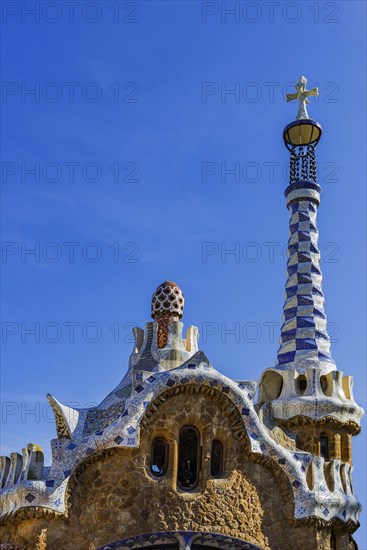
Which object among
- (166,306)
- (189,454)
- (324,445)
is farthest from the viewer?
(166,306)

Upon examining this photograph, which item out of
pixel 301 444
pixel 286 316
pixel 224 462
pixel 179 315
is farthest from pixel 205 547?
pixel 286 316

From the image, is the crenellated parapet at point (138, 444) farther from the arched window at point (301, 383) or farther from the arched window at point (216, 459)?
the arched window at point (301, 383)

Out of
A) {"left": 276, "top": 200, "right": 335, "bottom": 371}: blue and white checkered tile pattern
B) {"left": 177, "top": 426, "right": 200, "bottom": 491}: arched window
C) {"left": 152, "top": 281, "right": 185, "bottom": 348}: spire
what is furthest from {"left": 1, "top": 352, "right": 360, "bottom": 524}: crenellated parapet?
{"left": 276, "top": 200, "right": 335, "bottom": 371}: blue and white checkered tile pattern

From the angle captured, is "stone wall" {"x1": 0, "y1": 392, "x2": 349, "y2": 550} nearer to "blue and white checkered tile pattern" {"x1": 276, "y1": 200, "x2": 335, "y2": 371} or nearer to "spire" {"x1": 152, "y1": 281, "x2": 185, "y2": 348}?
"spire" {"x1": 152, "y1": 281, "x2": 185, "y2": 348}

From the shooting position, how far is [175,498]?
13.9 metres

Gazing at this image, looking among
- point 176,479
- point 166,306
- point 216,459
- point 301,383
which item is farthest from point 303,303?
point 176,479

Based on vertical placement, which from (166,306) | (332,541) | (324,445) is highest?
(166,306)

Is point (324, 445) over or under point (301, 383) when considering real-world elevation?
under

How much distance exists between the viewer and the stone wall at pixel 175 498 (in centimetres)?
1372

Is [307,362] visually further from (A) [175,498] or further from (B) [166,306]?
(A) [175,498]

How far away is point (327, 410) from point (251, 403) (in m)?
2.38

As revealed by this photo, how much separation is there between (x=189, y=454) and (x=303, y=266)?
5.39m

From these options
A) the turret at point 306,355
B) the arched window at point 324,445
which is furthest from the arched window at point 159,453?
the arched window at point 324,445

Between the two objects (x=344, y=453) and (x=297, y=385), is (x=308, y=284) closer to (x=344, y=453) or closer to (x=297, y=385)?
(x=297, y=385)
